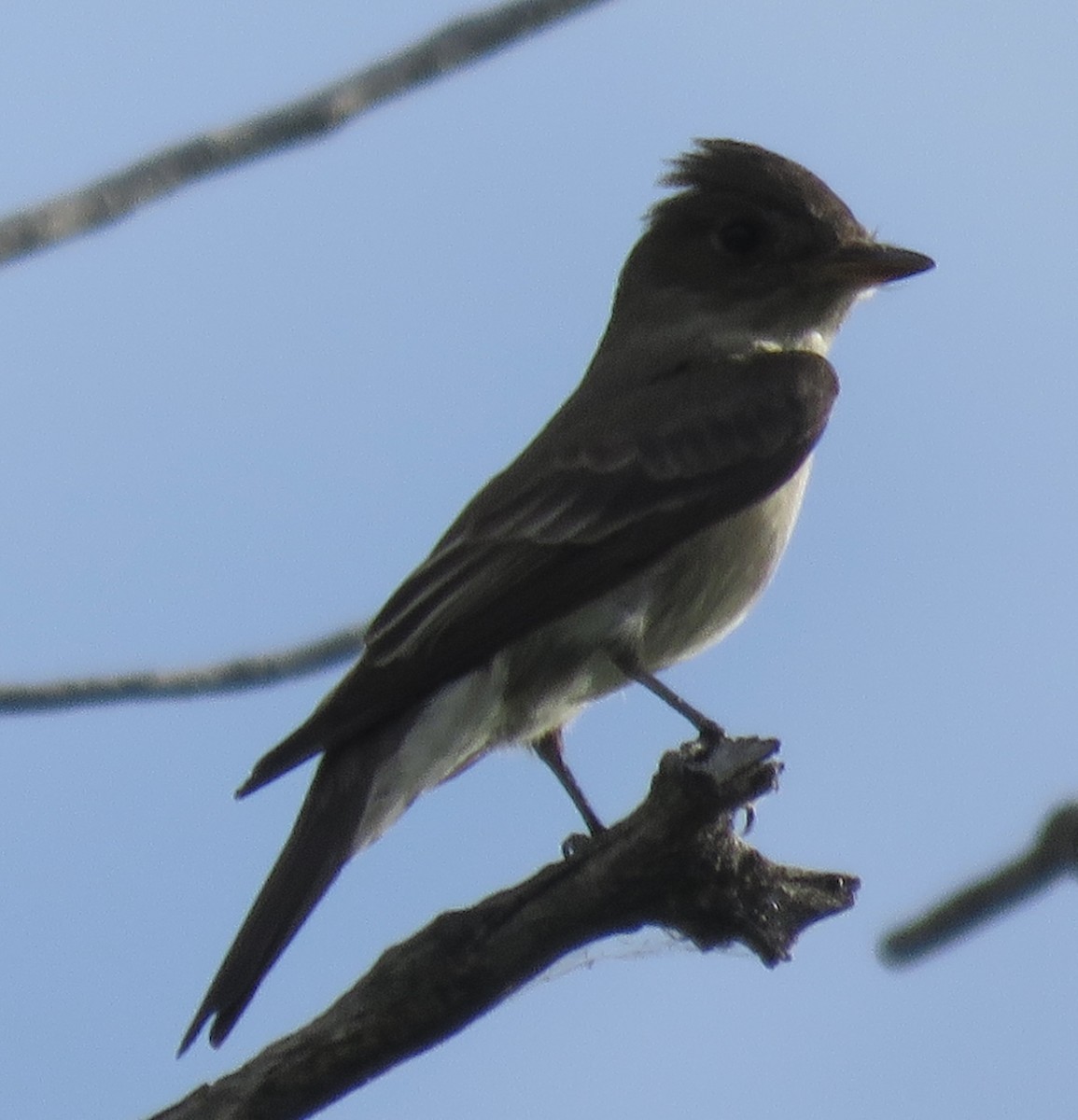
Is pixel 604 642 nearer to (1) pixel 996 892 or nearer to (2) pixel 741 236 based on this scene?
(2) pixel 741 236

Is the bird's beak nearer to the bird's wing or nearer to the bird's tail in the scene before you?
the bird's wing

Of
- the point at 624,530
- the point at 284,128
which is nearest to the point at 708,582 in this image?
the point at 624,530

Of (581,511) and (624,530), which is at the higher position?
(581,511)

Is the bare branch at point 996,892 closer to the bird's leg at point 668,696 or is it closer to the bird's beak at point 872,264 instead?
the bird's leg at point 668,696

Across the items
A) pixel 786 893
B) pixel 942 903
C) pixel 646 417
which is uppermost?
pixel 646 417

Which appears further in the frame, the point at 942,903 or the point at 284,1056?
the point at 284,1056

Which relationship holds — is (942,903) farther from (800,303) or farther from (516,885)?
(800,303)

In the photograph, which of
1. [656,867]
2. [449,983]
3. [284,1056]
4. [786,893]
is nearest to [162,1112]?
[284,1056]
